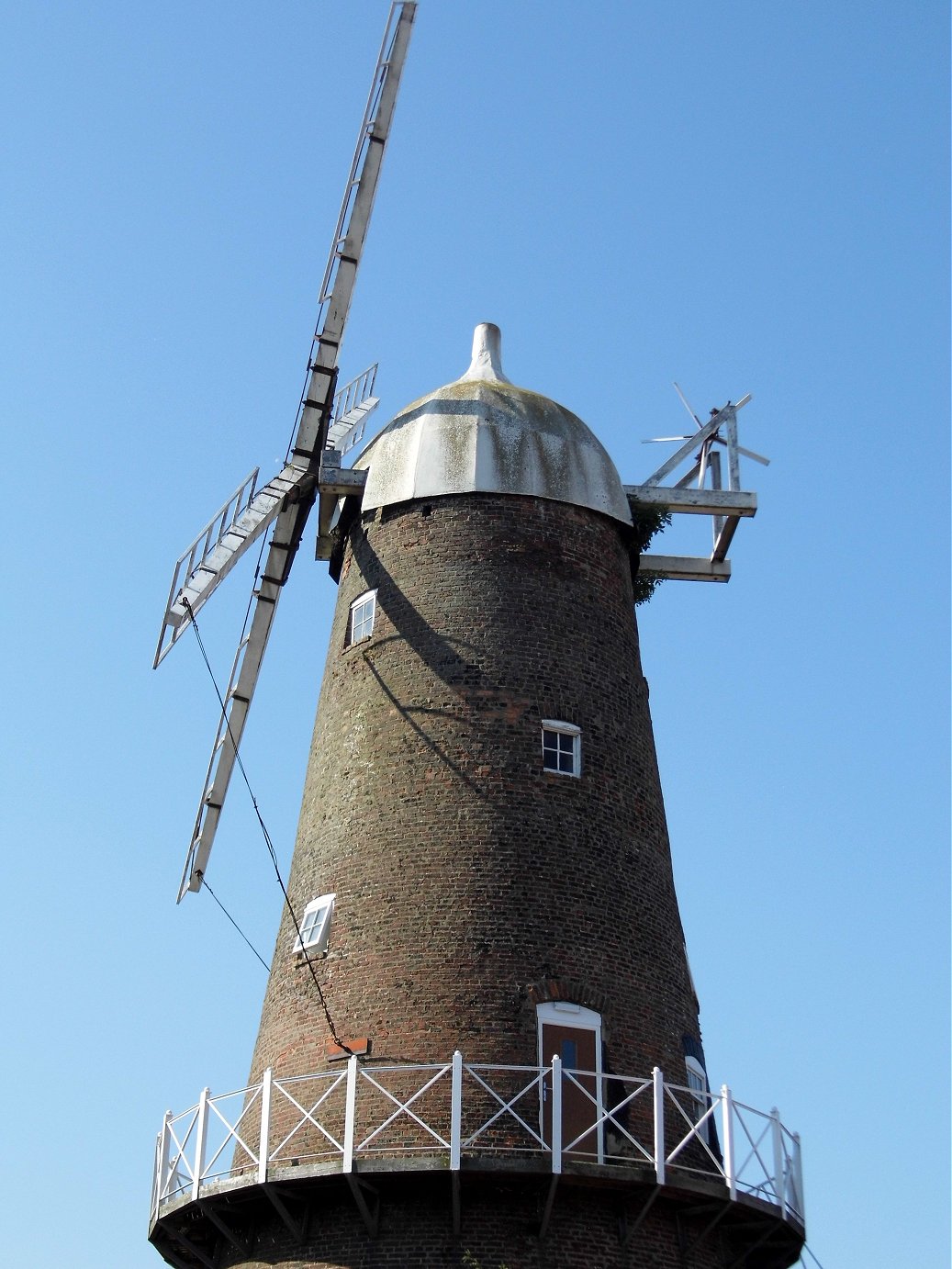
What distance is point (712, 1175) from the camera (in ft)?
60.8

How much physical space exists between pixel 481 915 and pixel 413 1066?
7.46ft

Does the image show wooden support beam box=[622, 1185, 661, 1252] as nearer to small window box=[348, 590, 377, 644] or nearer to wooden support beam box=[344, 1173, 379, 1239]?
wooden support beam box=[344, 1173, 379, 1239]

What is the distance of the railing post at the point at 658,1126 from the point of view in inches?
696

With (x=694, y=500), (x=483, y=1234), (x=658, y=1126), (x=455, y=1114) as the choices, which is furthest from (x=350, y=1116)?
(x=694, y=500)

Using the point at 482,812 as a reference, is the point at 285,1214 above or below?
below

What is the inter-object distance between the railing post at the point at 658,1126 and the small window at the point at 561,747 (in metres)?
4.36

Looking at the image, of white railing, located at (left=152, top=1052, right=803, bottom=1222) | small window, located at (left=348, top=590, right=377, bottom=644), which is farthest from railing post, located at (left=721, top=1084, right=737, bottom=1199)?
small window, located at (left=348, top=590, right=377, bottom=644)

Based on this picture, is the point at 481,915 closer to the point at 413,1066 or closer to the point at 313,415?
the point at 413,1066

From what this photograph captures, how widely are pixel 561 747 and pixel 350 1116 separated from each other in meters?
5.43

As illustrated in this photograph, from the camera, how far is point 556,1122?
17297mm

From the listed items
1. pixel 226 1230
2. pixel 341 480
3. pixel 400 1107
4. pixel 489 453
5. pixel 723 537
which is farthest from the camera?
pixel 723 537

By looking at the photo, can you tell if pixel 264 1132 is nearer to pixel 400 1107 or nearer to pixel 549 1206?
pixel 400 1107

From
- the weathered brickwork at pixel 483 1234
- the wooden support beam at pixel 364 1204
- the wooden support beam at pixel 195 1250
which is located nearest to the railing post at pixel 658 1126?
the weathered brickwork at pixel 483 1234

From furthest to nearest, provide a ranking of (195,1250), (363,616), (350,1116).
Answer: (363,616) < (195,1250) < (350,1116)
